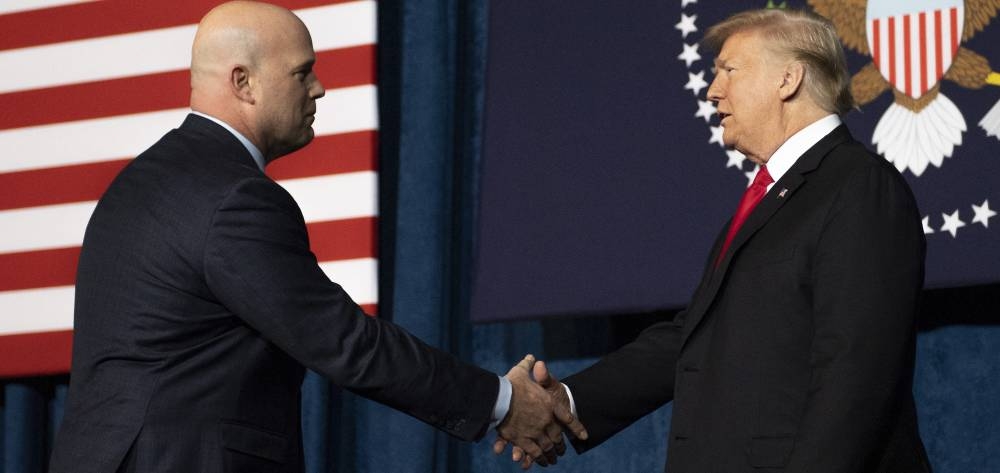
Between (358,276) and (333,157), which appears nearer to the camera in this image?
(358,276)

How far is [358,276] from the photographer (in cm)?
329

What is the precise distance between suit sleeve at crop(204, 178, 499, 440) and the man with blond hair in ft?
1.17

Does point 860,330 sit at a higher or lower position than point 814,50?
lower

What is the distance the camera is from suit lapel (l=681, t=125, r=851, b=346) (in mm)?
2086

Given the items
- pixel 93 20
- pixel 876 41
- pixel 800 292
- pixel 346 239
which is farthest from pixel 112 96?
pixel 800 292

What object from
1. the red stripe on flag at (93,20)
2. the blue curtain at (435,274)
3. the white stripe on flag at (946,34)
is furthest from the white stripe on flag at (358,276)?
the white stripe on flag at (946,34)

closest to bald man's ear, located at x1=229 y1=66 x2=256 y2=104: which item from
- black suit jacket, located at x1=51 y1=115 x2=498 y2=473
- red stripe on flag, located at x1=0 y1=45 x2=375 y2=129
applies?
black suit jacket, located at x1=51 y1=115 x2=498 y2=473

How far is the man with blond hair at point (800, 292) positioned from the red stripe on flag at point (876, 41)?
667 mm

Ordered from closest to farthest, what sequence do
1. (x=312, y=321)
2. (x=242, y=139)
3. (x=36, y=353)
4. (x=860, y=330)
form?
(x=860, y=330)
(x=312, y=321)
(x=242, y=139)
(x=36, y=353)

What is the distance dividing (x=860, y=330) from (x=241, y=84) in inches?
39.6

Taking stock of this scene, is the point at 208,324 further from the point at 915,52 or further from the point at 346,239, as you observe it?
the point at 915,52

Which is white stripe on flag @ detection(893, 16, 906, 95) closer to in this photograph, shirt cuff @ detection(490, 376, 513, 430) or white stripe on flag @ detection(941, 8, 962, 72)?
white stripe on flag @ detection(941, 8, 962, 72)

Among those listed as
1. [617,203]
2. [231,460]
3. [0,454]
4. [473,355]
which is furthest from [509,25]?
[0,454]

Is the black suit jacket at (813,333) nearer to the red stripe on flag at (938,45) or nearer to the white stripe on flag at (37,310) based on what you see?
the red stripe on flag at (938,45)
